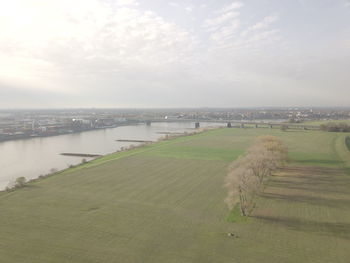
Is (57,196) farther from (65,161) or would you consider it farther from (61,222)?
(65,161)

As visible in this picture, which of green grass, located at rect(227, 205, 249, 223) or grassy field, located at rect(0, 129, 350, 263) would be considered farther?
green grass, located at rect(227, 205, 249, 223)

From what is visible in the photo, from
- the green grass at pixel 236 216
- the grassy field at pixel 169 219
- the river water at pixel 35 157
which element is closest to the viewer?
the grassy field at pixel 169 219

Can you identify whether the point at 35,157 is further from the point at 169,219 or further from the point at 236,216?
the point at 236,216

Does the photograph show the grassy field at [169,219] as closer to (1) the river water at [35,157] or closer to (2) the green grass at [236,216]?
(2) the green grass at [236,216]

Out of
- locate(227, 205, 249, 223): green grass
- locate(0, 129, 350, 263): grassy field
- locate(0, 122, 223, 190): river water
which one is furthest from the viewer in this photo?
locate(0, 122, 223, 190): river water

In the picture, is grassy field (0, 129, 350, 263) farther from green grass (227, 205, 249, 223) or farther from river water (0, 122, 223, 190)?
river water (0, 122, 223, 190)

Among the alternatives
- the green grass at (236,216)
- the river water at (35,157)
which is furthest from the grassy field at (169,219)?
the river water at (35,157)

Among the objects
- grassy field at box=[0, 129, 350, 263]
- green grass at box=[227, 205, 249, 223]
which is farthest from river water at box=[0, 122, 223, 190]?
green grass at box=[227, 205, 249, 223]

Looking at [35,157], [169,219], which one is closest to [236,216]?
[169,219]
